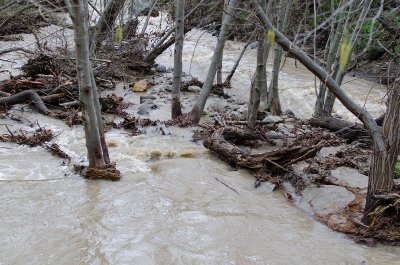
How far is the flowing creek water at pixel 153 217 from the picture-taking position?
400 centimetres

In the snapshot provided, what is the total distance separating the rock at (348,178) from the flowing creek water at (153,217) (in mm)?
838

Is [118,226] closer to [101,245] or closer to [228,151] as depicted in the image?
[101,245]

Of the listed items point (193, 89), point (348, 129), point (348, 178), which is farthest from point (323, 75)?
point (193, 89)

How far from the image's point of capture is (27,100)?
8.59 m

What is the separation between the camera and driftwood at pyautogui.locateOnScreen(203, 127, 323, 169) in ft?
19.3

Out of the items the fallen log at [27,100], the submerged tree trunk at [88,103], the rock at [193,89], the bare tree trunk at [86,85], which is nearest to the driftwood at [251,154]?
the submerged tree trunk at [88,103]

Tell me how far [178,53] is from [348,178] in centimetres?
390

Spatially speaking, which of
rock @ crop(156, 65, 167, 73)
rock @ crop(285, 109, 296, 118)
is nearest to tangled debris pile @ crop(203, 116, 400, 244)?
rock @ crop(285, 109, 296, 118)

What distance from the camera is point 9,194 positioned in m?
5.05

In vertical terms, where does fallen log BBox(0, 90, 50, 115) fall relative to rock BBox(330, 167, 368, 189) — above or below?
above

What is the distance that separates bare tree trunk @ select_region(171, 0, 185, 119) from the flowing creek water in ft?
5.40

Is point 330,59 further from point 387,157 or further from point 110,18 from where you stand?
point 110,18

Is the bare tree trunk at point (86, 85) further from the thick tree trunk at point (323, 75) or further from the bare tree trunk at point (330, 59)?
the bare tree trunk at point (330, 59)

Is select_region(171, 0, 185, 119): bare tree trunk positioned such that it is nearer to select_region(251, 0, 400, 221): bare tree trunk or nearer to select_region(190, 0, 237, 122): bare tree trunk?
select_region(190, 0, 237, 122): bare tree trunk
